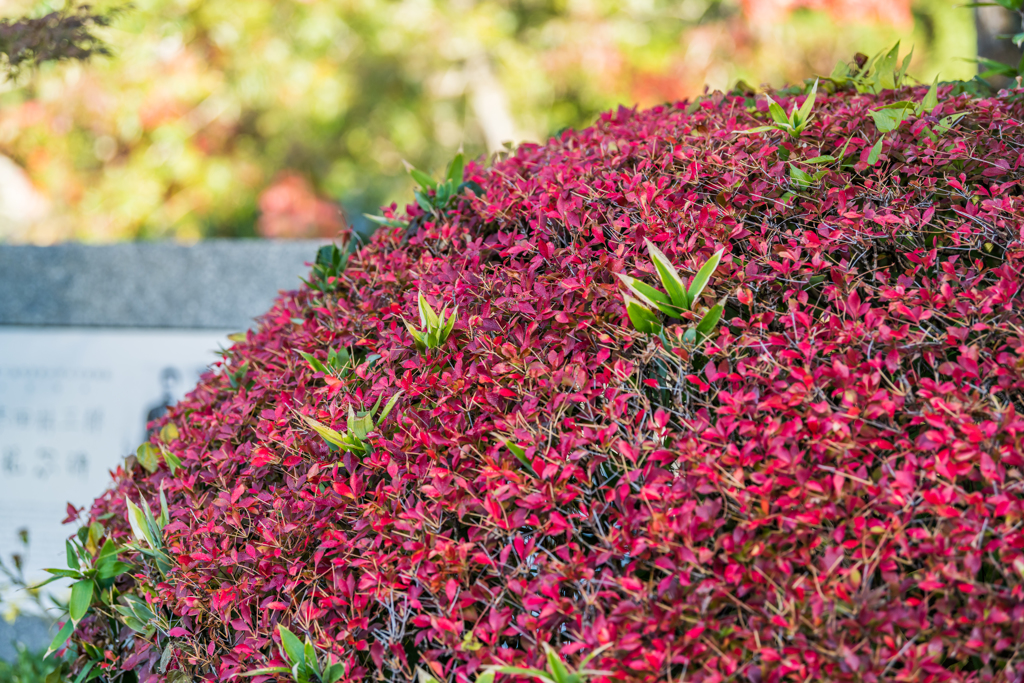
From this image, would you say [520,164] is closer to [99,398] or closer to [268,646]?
[268,646]

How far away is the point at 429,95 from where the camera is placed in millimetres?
9164

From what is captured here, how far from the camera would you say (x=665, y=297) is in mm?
1329

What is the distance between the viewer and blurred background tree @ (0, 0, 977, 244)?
7.28 m

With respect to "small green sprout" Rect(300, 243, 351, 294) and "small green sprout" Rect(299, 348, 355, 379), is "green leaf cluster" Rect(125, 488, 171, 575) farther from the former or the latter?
"small green sprout" Rect(300, 243, 351, 294)

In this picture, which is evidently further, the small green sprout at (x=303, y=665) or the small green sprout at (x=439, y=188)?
the small green sprout at (x=439, y=188)

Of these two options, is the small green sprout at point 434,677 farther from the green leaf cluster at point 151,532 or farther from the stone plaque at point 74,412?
the stone plaque at point 74,412

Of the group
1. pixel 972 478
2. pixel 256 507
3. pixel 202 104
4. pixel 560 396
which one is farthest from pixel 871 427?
pixel 202 104

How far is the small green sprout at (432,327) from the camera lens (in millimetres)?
1474

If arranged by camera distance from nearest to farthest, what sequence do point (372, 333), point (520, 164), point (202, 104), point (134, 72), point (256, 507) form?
1. point (256, 507)
2. point (372, 333)
3. point (520, 164)
4. point (134, 72)
5. point (202, 104)

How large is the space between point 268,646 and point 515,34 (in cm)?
843

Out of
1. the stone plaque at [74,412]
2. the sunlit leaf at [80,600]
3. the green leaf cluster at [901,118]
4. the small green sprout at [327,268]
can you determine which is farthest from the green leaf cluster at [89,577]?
the stone plaque at [74,412]

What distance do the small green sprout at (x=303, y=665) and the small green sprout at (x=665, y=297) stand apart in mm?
820

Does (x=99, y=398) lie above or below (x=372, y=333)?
below

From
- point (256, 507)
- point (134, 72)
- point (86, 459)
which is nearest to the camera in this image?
point (256, 507)
